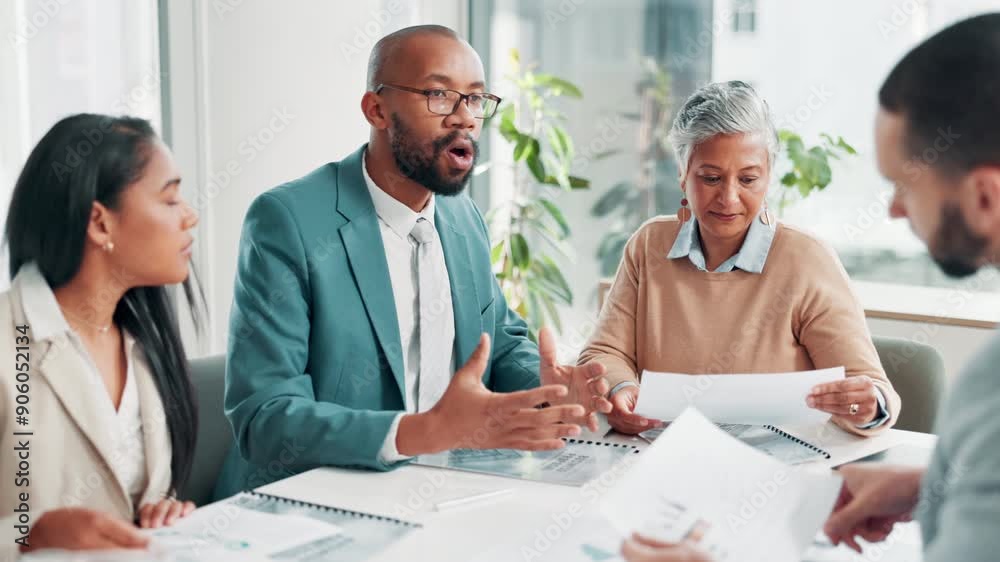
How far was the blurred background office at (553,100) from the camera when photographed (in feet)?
9.73

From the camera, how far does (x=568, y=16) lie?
4461mm

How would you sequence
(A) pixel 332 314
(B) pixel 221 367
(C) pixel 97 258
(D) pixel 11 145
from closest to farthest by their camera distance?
Result: (C) pixel 97 258, (A) pixel 332 314, (B) pixel 221 367, (D) pixel 11 145

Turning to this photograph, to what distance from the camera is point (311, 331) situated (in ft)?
6.03

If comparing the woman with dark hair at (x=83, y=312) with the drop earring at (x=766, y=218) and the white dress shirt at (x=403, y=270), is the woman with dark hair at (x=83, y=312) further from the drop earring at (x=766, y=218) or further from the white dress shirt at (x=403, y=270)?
the drop earring at (x=766, y=218)

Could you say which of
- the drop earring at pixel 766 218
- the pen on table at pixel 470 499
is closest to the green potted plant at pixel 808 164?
the drop earring at pixel 766 218

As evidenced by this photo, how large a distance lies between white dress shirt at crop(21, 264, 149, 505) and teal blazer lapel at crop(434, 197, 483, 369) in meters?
0.68

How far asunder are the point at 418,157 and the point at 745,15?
2522 mm

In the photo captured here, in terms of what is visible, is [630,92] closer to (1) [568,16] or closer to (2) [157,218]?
(1) [568,16]

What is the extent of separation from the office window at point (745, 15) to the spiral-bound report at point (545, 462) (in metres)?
2.73

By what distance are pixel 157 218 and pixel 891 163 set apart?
1.05m

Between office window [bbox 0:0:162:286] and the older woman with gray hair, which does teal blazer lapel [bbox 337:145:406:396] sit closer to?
the older woman with gray hair

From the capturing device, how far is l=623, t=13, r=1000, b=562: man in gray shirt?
0.82m

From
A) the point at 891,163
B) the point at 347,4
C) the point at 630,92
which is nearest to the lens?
the point at 891,163

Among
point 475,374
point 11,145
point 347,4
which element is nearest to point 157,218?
point 475,374
